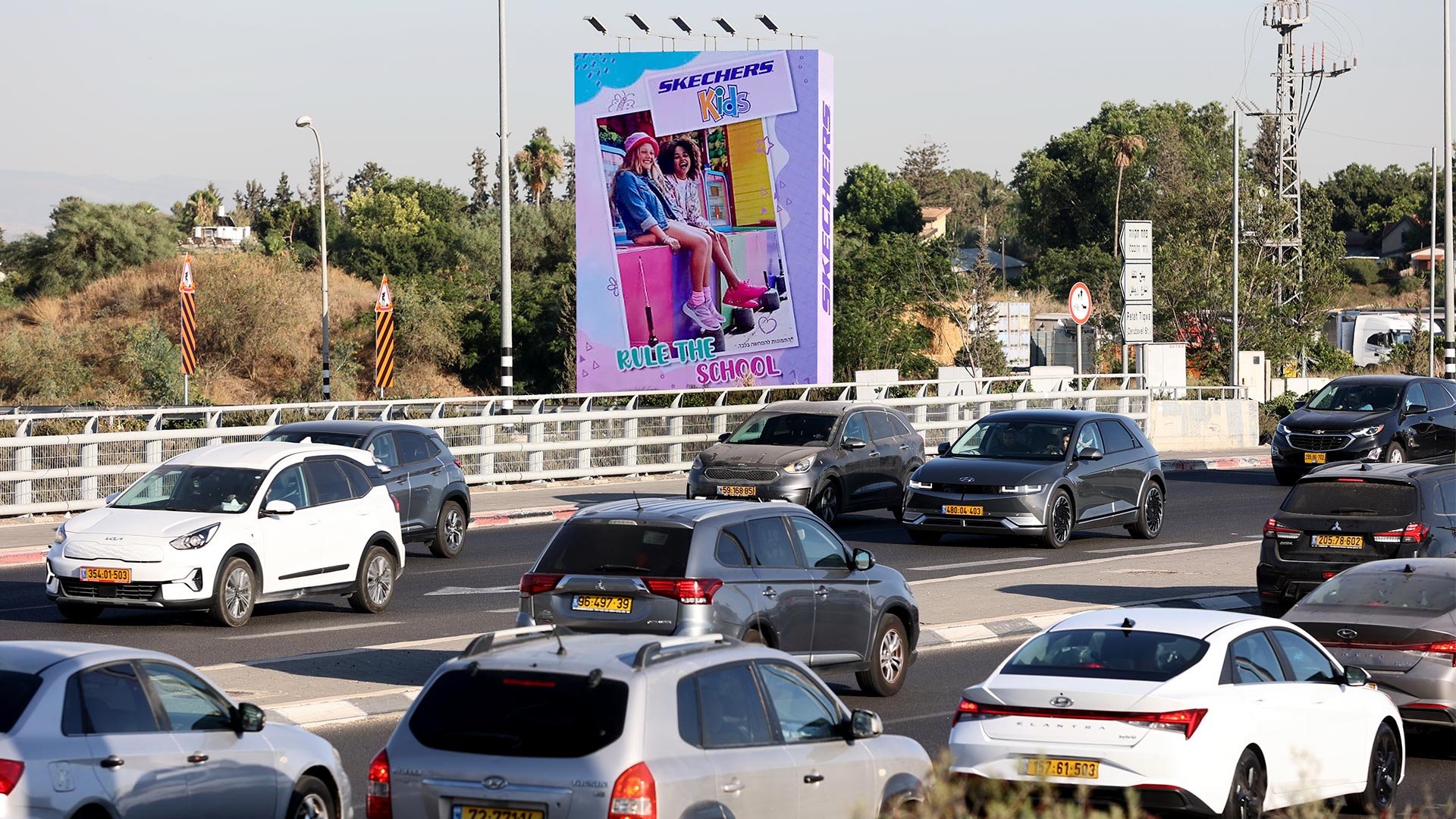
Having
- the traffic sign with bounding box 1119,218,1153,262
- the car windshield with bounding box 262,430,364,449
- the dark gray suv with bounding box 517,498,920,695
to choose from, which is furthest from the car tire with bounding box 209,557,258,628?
the traffic sign with bounding box 1119,218,1153,262

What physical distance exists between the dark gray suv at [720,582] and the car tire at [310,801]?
10.9 feet

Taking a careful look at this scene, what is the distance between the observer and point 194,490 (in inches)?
645

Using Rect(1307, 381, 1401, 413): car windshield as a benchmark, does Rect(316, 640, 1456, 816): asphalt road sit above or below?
below

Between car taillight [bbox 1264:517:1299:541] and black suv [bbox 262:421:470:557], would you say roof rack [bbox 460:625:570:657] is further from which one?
black suv [bbox 262:421:470:557]

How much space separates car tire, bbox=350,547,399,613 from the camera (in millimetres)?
17172

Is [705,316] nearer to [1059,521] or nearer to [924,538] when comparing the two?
[924,538]

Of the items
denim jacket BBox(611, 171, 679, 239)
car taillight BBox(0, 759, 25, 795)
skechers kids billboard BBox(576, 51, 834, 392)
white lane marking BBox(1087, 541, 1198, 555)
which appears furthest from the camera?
denim jacket BBox(611, 171, 679, 239)

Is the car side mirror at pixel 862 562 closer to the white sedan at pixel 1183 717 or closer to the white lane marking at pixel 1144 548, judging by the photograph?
the white sedan at pixel 1183 717

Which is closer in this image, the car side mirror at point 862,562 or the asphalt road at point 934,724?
the asphalt road at point 934,724

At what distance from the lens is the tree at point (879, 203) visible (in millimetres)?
113875

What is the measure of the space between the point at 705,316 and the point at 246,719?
34792 mm

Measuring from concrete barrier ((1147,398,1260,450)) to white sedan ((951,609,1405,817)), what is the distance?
1259 inches

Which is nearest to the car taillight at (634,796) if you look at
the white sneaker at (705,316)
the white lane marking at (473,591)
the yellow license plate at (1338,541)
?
the white lane marking at (473,591)

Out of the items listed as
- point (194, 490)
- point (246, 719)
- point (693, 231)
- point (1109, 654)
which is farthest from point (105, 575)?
point (693, 231)
